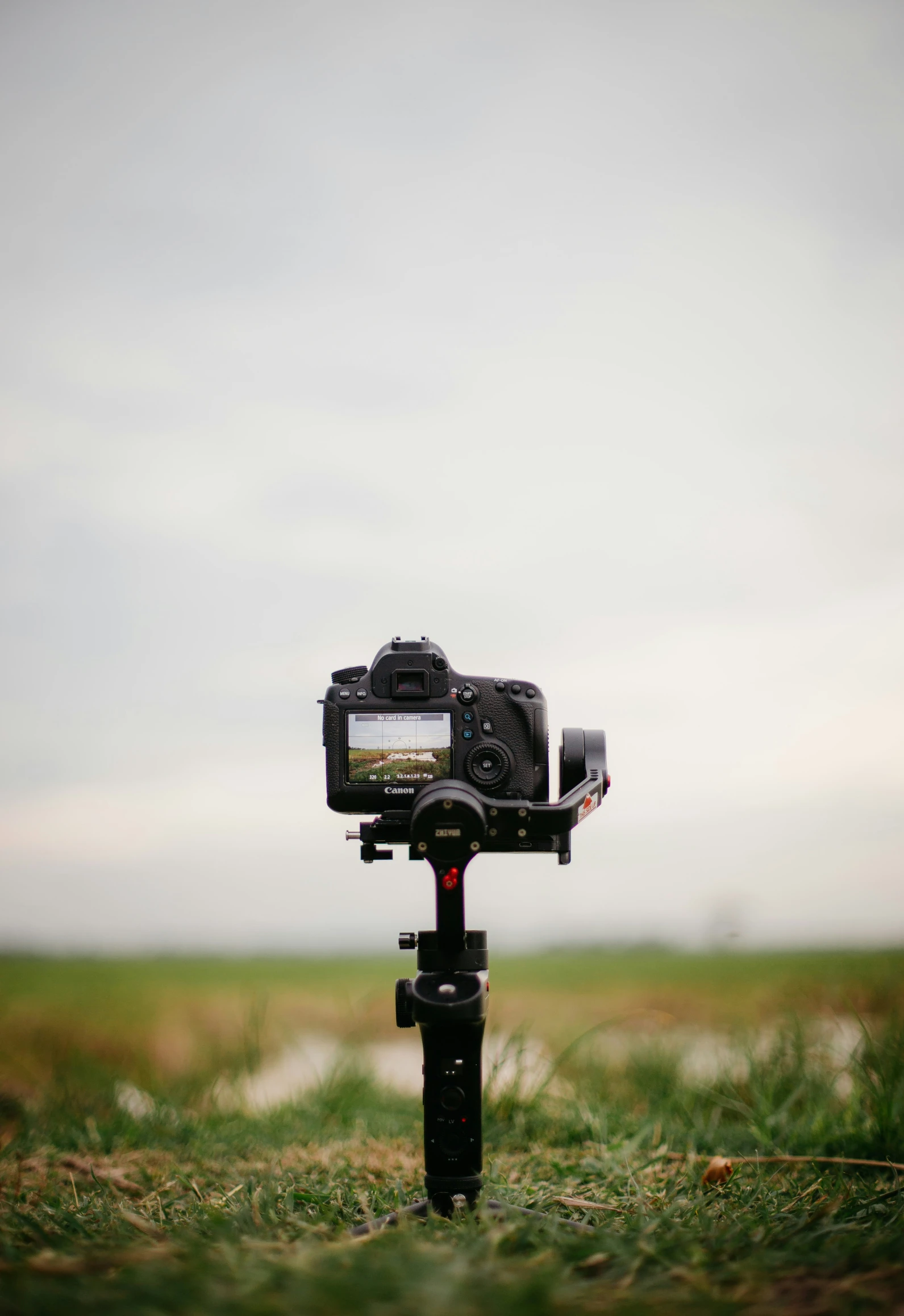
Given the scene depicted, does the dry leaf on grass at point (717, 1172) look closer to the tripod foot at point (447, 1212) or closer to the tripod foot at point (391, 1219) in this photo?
the tripod foot at point (447, 1212)

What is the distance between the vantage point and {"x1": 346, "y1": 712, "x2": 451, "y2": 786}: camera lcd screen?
10.1ft

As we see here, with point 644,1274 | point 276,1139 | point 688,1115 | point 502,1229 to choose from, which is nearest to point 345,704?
point 502,1229

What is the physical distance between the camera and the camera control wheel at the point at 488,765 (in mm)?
3059

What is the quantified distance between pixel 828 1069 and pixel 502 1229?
3184mm

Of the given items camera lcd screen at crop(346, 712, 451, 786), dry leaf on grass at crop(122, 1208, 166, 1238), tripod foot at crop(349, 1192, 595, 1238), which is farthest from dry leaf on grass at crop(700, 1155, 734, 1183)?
dry leaf on grass at crop(122, 1208, 166, 1238)

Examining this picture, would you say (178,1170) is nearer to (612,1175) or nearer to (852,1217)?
(612,1175)

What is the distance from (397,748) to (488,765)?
0.32 metres

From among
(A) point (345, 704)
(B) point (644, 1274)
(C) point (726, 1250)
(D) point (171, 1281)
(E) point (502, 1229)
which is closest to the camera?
(D) point (171, 1281)

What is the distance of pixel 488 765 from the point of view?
3.08 metres

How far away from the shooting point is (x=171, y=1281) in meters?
1.63

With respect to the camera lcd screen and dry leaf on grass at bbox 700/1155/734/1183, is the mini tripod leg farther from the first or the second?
dry leaf on grass at bbox 700/1155/734/1183

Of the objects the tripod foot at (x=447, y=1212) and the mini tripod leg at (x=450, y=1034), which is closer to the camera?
the tripod foot at (x=447, y=1212)

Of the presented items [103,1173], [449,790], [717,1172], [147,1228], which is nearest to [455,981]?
[449,790]

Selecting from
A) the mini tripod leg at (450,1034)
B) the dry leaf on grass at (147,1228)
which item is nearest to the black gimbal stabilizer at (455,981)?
the mini tripod leg at (450,1034)
